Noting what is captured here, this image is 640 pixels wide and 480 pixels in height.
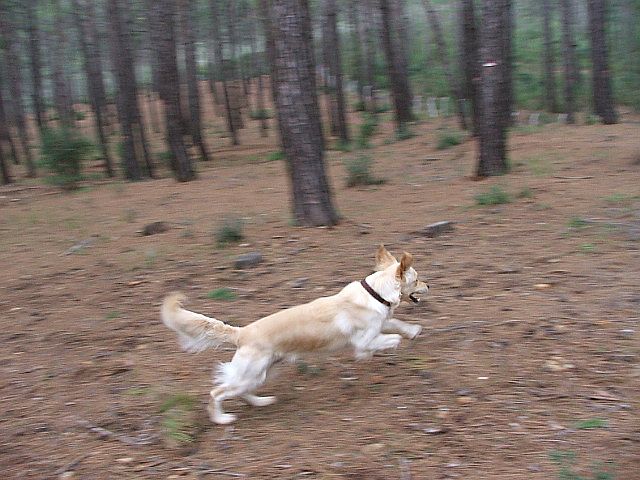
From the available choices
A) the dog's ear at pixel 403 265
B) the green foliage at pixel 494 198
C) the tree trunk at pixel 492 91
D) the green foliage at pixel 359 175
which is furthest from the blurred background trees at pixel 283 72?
the dog's ear at pixel 403 265

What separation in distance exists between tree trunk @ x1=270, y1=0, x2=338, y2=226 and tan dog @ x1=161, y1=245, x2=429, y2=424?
13.8 feet

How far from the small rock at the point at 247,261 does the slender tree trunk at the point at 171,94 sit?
874cm

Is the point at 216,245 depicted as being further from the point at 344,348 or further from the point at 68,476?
the point at 68,476

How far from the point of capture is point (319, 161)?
33.7 feet

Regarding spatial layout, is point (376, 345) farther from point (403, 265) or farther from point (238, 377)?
point (238, 377)

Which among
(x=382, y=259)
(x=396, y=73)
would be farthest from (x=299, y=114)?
(x=396, y=73)

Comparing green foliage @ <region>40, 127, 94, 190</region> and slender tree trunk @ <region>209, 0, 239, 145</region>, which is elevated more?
slender tree trunk @ <region>209, 0, 239, 145</region>

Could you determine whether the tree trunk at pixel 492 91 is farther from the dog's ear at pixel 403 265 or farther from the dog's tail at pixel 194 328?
the dog's tail at pixel 194 328

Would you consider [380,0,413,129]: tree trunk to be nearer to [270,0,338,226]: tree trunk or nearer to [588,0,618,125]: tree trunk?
[588,0,618,125]: tree trunk

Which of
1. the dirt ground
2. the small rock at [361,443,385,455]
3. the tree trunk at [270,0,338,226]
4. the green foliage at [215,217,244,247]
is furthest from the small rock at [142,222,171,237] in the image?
the small rock at [361,443,385,455]

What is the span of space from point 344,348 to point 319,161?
4.82 m

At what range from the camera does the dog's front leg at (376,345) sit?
5.87 m

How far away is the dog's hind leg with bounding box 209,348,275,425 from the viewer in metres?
5.43

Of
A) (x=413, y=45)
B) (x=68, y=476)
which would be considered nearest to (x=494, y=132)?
(x=68, y=476)
